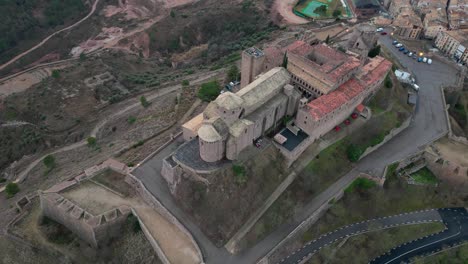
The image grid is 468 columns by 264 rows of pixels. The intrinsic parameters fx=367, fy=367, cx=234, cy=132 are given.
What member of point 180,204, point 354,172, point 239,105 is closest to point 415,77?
point 354,172

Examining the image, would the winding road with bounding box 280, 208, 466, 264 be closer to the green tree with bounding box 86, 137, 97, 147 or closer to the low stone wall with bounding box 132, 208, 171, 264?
the low stone wall with bounding box 132, 208, 171, 264

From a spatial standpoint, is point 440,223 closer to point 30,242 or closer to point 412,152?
point 412,152

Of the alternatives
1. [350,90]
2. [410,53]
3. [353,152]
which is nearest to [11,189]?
[353,152]

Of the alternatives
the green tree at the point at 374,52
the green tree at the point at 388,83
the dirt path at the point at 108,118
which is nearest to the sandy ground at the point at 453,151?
the green tree at the point at 388,83

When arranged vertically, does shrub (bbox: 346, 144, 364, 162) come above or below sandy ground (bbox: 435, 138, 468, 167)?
above

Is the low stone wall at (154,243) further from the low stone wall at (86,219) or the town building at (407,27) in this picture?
the town building at (407,27)

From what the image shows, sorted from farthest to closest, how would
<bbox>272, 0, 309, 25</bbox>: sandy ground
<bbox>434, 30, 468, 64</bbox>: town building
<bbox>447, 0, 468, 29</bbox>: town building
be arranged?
<bbox>272, 0, 309, 25</bbox>: sandy ground, <bbox>447, 0, 468, 29</bbox>: town building, <bbox>434, 30, 468, 64</bbox>: town building

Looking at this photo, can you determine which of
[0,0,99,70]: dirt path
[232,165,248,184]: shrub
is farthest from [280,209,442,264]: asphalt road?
[0,0,99,70]: dirt path

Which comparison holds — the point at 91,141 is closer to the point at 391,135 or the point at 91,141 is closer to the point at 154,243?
the point at 154,243
